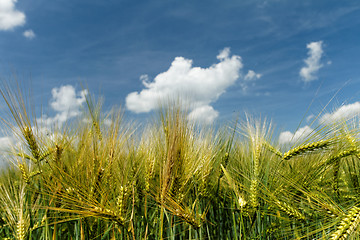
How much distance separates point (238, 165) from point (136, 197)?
37.8 inches

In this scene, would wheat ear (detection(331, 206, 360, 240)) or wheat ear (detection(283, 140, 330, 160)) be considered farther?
wheat ear (detection(283, 140, 330, 160))

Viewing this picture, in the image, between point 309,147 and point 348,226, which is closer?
point 348,226

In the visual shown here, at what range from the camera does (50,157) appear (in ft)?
5.58

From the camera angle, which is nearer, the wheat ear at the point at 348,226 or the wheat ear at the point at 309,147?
the wheat ear at the point at 348,226

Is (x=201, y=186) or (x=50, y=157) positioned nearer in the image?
(x=50, y=157)

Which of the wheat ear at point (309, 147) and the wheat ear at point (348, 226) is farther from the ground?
the wheat ear at point (309, 147)

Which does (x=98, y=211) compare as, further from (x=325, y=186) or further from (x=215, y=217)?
(x=325, y=186)

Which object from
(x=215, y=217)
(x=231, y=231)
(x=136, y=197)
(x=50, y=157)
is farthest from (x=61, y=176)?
(x=231, y=231)

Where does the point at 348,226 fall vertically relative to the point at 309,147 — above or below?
below

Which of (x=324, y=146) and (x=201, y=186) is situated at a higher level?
(x=324, y=146)

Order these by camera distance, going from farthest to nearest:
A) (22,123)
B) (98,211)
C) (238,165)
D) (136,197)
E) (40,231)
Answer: (238,165), (40,231), (136,197), (22,123), (98,211)

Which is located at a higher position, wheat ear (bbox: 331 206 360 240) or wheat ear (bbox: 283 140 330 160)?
wheat ear (bbox: 283 140 330 160)

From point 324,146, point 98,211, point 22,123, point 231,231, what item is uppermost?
point 22,123

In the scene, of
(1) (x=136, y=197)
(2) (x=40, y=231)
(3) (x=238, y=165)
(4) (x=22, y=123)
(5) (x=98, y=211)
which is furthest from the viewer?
(3) (x=238, y=165)
